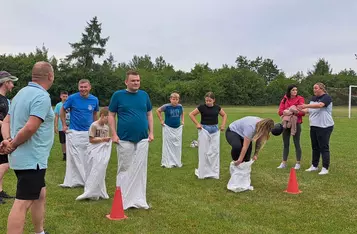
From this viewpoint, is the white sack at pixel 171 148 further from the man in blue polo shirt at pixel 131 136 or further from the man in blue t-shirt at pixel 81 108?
the man in blue polo shirt at pixel 131 136

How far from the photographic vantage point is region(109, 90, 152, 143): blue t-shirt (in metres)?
5.58

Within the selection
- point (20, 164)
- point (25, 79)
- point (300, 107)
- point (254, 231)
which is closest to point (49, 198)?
point (20, 164)

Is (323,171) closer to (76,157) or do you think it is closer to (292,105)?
(292,105)

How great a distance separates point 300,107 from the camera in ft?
28.5

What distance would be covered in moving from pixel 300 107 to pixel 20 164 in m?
6.49

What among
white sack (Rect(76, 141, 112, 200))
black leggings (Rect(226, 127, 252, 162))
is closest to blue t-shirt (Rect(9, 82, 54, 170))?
white sack (Rect(76, 141, 112, 200))

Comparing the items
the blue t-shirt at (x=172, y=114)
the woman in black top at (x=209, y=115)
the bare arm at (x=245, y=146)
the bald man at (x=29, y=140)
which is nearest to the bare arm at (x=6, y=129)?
the bald man at (x=29, y=140)

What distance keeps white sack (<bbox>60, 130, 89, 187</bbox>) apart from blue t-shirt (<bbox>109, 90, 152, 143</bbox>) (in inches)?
66.6

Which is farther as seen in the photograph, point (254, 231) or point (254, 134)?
point (254, 134)

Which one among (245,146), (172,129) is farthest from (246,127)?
(172,129)

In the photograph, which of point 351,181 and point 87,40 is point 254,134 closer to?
point 351,181

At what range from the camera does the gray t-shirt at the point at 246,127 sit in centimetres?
676

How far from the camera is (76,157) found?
23.5 ft

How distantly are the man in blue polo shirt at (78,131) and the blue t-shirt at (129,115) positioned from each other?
165cm
